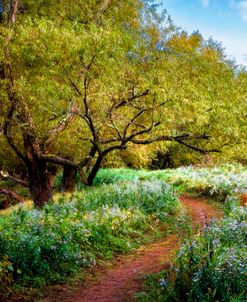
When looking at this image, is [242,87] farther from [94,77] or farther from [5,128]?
[5,128]

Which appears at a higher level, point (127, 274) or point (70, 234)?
point (70, 234)

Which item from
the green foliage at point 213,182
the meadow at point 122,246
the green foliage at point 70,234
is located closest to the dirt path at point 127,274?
the meadow at point 122,246

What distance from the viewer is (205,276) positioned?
5488 millimetres

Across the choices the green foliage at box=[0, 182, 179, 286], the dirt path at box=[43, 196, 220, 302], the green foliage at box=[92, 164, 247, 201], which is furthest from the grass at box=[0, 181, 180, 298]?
the green foliage at box=[92, 164, 247, 201]

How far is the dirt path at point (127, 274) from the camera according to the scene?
644 cm

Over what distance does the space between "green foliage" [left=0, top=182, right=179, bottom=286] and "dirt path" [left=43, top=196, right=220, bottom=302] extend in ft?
1.28

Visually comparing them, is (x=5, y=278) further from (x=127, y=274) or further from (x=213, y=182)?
(x=213, y=182)

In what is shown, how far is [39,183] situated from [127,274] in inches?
340

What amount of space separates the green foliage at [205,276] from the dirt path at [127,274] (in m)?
0.38

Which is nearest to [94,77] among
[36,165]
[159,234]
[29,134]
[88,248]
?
[29,134]

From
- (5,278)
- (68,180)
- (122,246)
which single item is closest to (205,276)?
(5,278)

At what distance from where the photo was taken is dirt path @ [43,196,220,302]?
644 centimetres

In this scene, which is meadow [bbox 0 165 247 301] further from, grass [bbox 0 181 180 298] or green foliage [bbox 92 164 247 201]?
green foliage [bbox 92 164 247 201]

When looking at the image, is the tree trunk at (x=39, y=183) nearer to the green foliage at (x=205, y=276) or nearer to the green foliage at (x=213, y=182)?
the green foliage at (x=213, y=182)
